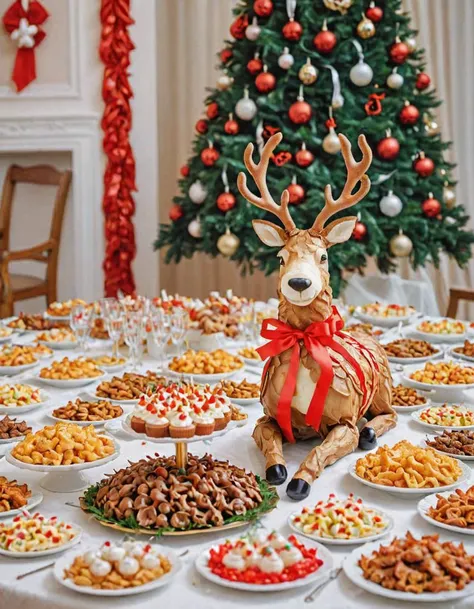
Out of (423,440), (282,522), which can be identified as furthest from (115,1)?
(282,522)

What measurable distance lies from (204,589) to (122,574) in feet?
0.47

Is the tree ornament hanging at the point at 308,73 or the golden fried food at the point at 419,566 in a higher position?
the tree ornament hanging at the point at 308,73

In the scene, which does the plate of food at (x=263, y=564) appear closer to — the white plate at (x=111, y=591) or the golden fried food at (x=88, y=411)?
the white plate at (x=111, y=591)

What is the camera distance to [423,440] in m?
2.38

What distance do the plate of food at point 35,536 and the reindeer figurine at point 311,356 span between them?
60 centimetres

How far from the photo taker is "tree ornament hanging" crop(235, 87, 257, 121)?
508 cm

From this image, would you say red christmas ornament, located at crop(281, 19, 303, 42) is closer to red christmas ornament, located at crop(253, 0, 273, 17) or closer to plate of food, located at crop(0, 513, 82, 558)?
red christmas ornament, located at crop(253, 0, 273, 17)

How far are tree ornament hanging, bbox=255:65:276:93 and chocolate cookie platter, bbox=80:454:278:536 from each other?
11.3ft

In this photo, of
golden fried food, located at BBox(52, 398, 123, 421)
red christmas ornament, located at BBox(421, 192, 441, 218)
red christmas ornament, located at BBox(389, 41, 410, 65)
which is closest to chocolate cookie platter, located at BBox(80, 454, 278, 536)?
golden fried food, located at BBox(52, 398, 123, 421)

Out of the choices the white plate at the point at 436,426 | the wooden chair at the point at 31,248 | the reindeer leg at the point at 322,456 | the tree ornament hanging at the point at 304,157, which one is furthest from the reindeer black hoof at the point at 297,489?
the wooden chair at the point at 31,248

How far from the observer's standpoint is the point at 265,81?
5039mm

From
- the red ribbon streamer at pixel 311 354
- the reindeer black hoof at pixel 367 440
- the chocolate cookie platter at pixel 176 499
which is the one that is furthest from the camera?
the reindeer black hoof at pixel 367 440

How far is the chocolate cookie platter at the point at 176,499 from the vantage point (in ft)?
5.83

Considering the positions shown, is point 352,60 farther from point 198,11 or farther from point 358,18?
point 198,11
